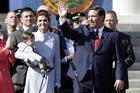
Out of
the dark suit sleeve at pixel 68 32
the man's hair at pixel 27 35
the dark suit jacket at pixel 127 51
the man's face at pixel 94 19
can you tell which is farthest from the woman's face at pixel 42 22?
the dark suit jacket at pixel 127 51

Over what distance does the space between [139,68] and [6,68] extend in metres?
4.34

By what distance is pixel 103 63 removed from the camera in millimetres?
6977

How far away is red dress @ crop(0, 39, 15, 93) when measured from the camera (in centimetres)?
739

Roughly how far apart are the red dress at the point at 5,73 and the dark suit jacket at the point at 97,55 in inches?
39.6

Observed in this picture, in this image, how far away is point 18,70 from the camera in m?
7.58

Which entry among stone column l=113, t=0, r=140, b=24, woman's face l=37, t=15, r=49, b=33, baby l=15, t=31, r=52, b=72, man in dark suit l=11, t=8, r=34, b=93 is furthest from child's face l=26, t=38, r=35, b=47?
stone column l=113, t=0, r=140, b=24

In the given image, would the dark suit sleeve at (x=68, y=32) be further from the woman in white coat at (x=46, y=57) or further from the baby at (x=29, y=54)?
the baby at (x=29, y=54)

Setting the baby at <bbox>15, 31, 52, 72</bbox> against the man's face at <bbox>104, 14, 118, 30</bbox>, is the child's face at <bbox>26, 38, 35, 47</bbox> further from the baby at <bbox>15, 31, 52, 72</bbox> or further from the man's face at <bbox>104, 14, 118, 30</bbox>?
the man's face at <bbox>104, 14, 118, 30</bbox>

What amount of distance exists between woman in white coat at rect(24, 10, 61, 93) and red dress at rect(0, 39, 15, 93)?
429mm

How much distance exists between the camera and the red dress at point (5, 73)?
739 cm

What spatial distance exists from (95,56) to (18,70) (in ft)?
4.38

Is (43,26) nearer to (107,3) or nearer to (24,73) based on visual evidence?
(24,73)

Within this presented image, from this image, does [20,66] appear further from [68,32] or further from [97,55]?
[97,55]

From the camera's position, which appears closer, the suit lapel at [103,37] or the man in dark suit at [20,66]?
the suit lapel at [103,37]
